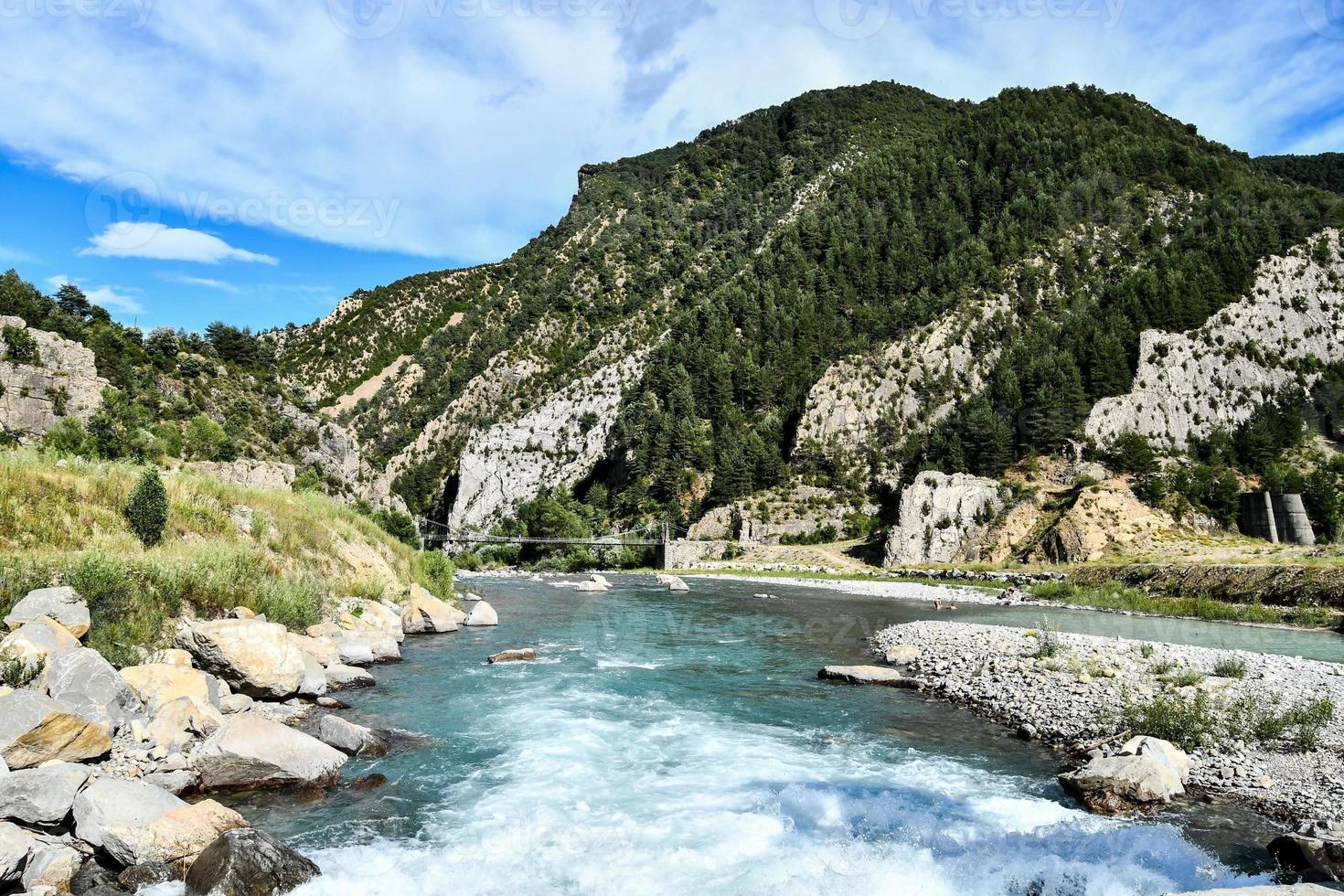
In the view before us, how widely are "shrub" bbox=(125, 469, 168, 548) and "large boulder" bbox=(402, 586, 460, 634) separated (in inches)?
358

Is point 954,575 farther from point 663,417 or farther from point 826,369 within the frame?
point 663,417

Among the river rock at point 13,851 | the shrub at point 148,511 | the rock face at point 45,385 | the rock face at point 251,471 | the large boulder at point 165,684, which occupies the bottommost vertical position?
the river rock at point 13,851

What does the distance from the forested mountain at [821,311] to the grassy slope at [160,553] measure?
66932 mm

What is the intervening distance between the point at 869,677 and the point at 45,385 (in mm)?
47405

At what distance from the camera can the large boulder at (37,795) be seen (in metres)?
7.07

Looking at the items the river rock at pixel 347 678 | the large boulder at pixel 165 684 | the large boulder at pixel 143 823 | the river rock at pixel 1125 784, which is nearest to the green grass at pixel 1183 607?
the river rock at pixel 1125 784

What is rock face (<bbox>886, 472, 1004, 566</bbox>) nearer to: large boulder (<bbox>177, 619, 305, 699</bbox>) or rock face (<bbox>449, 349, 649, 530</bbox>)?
large boulder (<bbox>177, 619, 305, 699</bbox>)

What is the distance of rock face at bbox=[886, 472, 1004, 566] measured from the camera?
63.8m

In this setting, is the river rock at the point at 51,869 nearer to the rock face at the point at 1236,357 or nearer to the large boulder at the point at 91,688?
the large boulder at the point at 91,688

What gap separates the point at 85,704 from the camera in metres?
9.48

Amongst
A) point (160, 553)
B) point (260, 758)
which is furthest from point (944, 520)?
point (260, 758)

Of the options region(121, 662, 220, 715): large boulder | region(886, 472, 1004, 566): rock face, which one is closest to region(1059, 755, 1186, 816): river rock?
region(121, 662, 220, 715): large boulder

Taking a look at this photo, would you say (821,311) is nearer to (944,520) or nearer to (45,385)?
(944,520)

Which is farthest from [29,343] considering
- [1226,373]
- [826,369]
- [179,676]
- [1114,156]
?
[1114,156]
